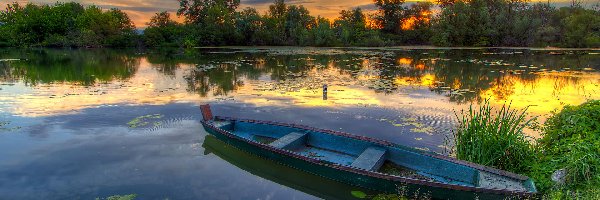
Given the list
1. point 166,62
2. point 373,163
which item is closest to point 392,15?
point 166,62

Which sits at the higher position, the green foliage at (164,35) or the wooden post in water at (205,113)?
the green foliage at (164,35)

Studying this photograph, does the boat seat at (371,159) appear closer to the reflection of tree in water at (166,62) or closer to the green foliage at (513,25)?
the reflection of tree in water at (166,62)

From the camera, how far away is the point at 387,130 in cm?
1088

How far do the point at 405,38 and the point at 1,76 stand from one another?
185 ft

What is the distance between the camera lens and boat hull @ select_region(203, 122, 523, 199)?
599 cm

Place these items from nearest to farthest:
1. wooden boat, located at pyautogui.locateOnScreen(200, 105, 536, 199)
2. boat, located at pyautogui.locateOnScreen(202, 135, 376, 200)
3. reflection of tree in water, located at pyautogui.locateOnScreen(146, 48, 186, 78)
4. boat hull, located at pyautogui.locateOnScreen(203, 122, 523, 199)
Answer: boat hull, located at pyautogui.locateOnScreen(203, 122, 523, 199) < wooden boat, located at pyautogui.locateOnScreen(200, 105, 536, 199) < boat, located at pyautogui.locateOnScreen(202, 135, 376, 200) < reflection of tree in water, located at pyautogui.locateOnScreen(146, 48, 186, 78)

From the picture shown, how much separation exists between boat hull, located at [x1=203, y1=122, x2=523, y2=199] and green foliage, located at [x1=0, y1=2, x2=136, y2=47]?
60.3 m

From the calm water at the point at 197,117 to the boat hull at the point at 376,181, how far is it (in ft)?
1.07

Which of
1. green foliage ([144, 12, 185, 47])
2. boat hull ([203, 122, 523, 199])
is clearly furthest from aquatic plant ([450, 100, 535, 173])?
green foliage ([144, 12, 185, 47])

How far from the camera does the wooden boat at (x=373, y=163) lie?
6.20 m

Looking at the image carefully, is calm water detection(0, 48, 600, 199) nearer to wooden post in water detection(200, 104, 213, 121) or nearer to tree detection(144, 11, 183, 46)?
wooden post in water detection(200, 104, 213, 121)

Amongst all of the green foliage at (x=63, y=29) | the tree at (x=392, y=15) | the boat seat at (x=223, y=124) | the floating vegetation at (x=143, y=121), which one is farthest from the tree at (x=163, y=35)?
the boat seat at (x=223, y=124)

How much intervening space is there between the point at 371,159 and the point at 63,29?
70.8 m

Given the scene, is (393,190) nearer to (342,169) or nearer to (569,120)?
(342,169)
